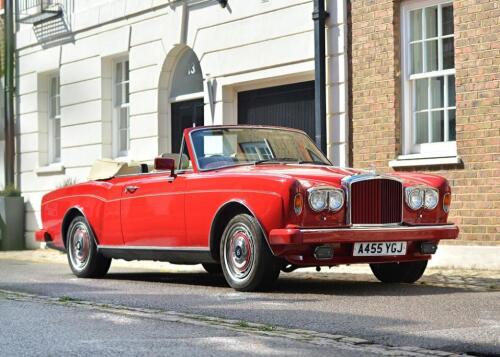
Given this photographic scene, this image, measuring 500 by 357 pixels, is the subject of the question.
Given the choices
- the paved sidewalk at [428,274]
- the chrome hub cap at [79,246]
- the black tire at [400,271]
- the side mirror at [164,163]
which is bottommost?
the paved sidewalk at [428,274]

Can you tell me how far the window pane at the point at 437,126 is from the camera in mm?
14102

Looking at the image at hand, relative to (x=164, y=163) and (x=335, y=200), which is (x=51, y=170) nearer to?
(x=164, y=163)

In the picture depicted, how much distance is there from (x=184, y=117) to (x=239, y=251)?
31.5 feet

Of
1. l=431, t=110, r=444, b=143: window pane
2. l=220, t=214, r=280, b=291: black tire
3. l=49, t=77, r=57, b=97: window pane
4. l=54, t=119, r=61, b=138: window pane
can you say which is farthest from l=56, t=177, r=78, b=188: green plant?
l=220, t=214, r=280, b=291: black tire

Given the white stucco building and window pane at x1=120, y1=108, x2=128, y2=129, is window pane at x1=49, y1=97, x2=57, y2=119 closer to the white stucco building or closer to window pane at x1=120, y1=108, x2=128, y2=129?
the white stucco building

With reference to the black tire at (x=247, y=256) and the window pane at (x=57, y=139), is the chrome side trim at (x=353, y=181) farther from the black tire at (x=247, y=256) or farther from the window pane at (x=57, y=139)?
the window pane at (x=57, y=139)

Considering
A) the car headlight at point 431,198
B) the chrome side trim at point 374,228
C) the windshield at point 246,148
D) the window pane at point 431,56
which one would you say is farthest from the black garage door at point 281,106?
the chrome side trim at point 374,228

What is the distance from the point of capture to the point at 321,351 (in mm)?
6066

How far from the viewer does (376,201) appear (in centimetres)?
955

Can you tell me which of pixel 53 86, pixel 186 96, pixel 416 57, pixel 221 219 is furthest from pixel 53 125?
pixel 221 219

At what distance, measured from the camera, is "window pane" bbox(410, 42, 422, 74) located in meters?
14.4

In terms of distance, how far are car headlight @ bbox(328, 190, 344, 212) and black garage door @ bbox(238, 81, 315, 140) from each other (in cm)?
671

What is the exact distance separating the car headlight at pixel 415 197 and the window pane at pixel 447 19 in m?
4.68

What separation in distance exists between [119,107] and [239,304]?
41.4ft
